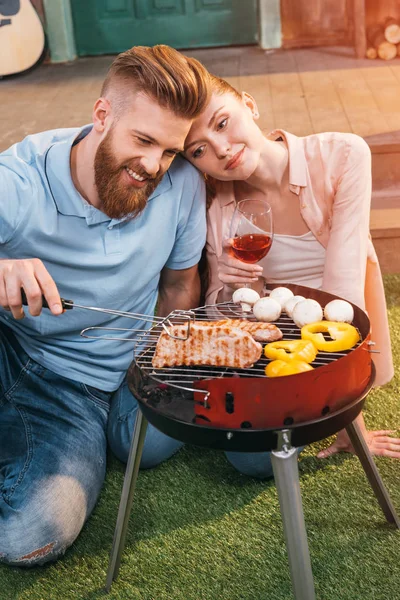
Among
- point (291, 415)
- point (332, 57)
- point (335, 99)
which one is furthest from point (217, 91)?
point (332, 57)

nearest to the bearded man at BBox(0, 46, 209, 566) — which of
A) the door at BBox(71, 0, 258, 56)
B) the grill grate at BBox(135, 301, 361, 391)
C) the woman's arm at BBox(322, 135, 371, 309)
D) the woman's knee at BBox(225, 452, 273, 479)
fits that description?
the woman's knee at BBox(225, 452, 273, 479)

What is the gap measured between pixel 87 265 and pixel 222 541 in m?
0.95

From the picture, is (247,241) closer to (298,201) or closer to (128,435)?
(298,201)

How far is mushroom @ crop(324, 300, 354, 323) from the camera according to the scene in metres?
1.89

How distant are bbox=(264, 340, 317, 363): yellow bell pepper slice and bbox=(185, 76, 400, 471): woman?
36 centimetres

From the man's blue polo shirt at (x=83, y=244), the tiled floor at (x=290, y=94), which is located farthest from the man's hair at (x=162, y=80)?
the tiled floor at (x=290, y=94)

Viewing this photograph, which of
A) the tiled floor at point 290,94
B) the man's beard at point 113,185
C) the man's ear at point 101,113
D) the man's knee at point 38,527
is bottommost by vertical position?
the man's knee at point 38,527

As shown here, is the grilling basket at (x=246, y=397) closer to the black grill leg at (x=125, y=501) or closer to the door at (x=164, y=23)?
the black grill leg at (x=125, y=501)

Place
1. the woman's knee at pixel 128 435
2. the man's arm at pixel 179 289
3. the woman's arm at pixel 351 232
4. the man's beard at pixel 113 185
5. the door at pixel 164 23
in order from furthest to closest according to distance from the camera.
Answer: the door at pixel 164 23 < the man's arm at pixel 179 289 < the woman's knee at pixel 128 435 < the woman's arm at pixel 351 232 < the man's beard at pixel 113 185

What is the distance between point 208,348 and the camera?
1.79 metres

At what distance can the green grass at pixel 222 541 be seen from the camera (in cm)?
211

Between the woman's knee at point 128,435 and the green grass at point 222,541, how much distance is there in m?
0.07

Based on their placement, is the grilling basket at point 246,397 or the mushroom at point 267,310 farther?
the mushroom at point 267,310

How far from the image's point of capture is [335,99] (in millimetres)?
4871
